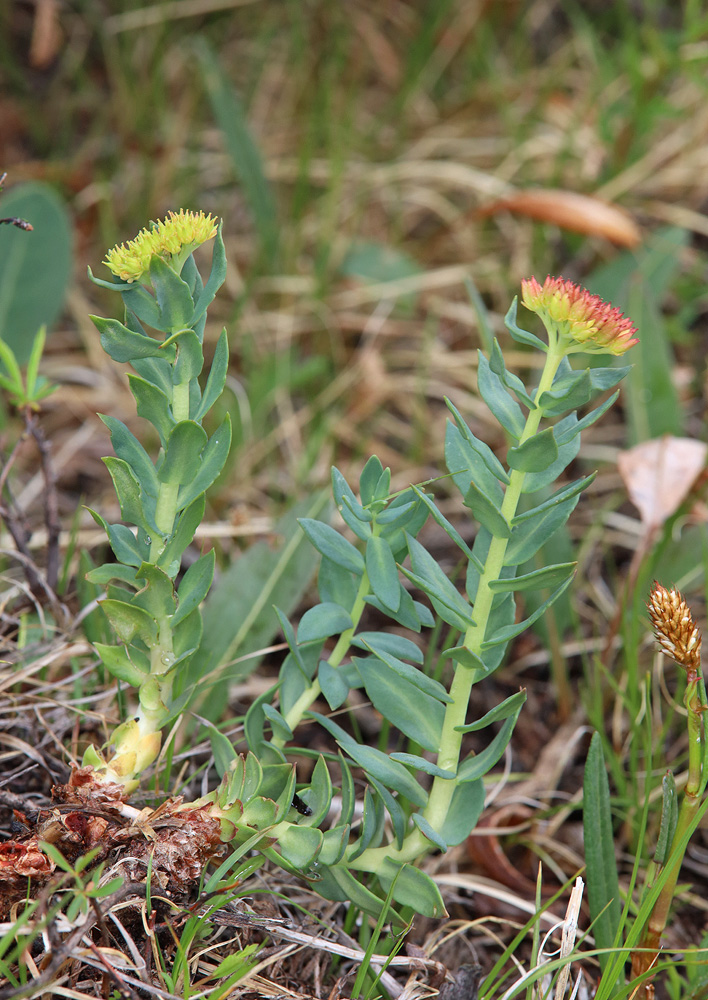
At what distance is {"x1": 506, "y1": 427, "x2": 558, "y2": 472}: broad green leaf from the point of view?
2.84ft

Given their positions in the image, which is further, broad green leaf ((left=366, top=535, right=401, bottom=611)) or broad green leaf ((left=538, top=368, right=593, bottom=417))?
broad green leaf ((left=366, top=535, right=401, bottom=611))

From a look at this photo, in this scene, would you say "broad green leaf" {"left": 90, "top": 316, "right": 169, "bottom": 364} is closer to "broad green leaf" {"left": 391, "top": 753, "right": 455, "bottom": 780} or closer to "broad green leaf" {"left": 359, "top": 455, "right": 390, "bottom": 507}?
"broad green leaf" {"left": 359, "top": 455, "right": 390, "bottom": 507}

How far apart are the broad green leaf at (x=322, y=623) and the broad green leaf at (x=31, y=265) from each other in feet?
4.29

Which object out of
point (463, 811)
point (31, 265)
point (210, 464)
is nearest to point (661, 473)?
point (463, 811)

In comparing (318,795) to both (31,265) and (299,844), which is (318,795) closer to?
(299,844)

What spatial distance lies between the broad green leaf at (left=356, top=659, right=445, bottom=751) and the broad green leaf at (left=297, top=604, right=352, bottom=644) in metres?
0.06

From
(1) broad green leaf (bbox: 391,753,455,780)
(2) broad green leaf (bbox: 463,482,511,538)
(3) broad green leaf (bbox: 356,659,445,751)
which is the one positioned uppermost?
(2) broad green leaf (bbox: 463,482,511,538)

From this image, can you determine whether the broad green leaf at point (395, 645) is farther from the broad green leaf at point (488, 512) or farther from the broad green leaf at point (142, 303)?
the broad green leaf at point (142, 303)

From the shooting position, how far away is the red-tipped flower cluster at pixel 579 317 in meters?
0.86

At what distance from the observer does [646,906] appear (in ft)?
3.13

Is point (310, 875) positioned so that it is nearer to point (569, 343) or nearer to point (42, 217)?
point (569, 343)

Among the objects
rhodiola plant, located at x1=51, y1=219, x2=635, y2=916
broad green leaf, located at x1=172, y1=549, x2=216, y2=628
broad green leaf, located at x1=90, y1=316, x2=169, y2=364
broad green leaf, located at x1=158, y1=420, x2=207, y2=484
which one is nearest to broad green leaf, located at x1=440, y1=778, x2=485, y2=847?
rhodiola plant, located at x1=51, y1=219, x2=635, y2=916

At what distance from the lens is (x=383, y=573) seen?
991 millimetres

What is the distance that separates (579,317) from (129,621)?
579 millimetres
